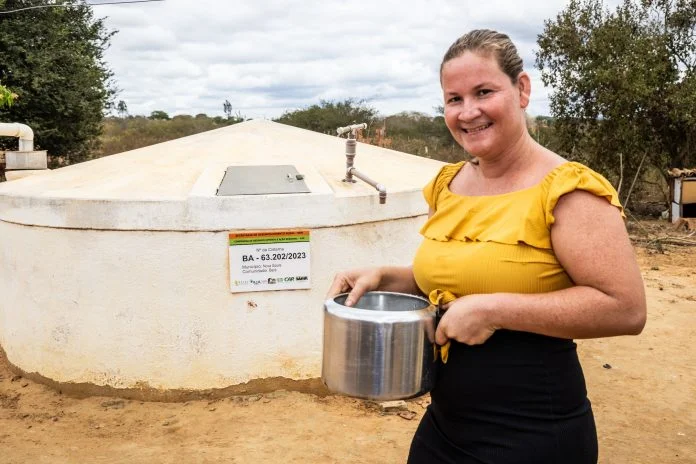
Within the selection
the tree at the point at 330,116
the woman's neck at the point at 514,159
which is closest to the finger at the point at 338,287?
the woman's neck at the point at 514,159

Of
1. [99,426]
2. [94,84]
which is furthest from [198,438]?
[94,84]

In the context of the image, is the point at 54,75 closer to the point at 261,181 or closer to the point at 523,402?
the point at 261,181

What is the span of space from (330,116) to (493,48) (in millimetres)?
23201

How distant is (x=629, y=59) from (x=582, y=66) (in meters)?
0.94

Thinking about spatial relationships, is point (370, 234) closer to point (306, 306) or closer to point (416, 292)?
point (306, 306)

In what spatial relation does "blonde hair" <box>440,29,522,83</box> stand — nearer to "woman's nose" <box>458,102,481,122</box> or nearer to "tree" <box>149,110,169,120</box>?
"woman's nose" <box>458,102,481,122</box>

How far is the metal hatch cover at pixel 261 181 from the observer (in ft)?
15.6

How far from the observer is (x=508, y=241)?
1.48 meters

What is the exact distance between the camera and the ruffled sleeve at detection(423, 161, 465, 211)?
1.84m

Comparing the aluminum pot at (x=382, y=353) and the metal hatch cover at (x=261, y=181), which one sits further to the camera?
the metal hatch cover at (x=261, y=181)

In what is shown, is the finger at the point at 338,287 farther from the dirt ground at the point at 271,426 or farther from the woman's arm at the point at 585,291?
the dirt ground at the point at 271,426

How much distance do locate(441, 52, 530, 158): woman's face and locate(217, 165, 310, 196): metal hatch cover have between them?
10.6 ft

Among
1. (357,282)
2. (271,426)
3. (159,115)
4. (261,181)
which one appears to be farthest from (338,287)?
(159,115)

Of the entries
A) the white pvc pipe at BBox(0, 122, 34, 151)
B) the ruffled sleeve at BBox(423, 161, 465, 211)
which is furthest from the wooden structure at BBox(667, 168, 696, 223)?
the ruffled sleeve at BBox(423, 161, 465, 211)
